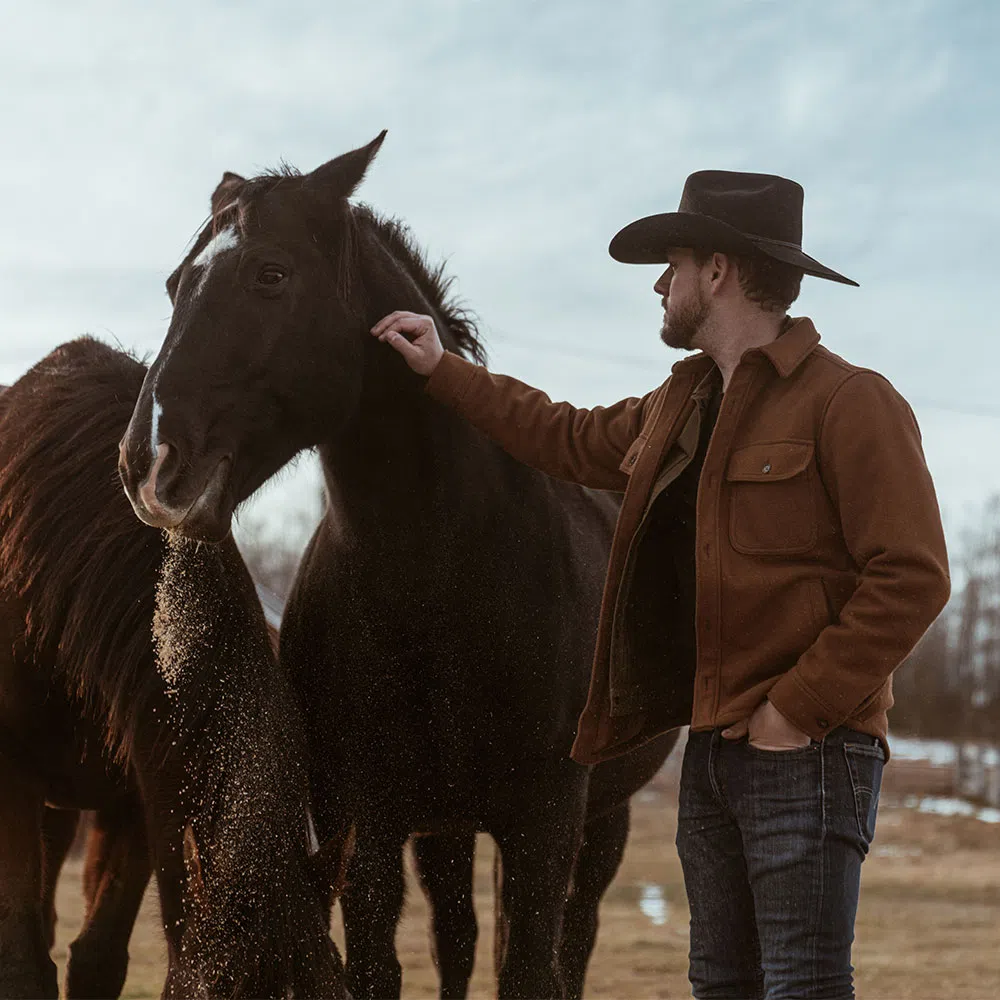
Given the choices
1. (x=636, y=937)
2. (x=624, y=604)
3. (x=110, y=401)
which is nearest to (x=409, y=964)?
(x=636, y=937)

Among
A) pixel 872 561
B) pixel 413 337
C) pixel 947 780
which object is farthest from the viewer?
pixel 947 780

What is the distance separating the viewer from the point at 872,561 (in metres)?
2.24

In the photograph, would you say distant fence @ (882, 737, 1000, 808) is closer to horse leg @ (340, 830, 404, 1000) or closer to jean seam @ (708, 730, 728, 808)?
horse leg @ (340, 830, 404, 1000)

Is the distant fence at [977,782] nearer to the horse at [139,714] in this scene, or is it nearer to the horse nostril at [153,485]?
the horse at [139,714]

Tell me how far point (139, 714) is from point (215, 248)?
1109mm

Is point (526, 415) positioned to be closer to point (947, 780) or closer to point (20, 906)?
point (20, 906)

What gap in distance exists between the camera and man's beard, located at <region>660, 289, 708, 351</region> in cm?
265

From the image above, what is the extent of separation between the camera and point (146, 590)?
10.0 feet


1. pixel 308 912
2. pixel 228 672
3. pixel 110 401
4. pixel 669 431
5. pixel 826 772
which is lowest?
pixel 308 912

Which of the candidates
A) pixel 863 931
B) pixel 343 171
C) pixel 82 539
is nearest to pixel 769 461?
pixel 343 171

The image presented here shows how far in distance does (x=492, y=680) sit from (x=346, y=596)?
1.50 feet

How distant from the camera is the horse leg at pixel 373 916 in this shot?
3.45 meters

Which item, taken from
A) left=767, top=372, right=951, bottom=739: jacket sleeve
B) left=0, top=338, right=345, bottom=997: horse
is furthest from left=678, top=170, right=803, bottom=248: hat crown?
left=0, top=338, right=345, bottom=997: horse

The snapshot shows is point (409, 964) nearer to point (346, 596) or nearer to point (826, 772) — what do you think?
point (346, 596)
